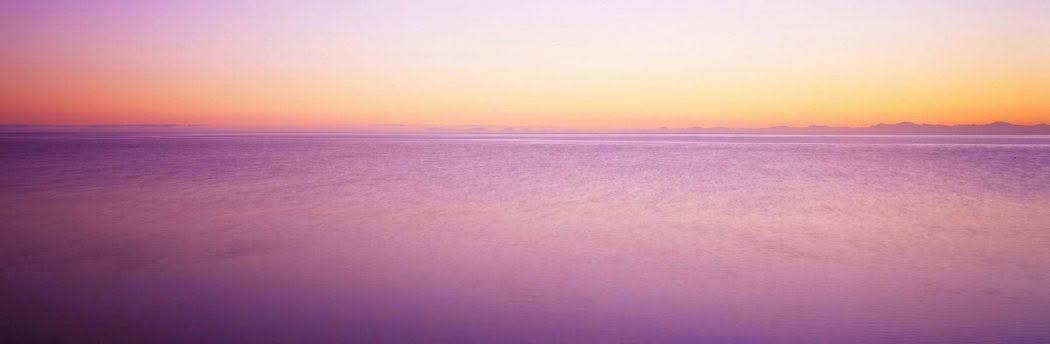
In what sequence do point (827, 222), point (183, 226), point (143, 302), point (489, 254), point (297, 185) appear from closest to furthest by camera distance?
point (143, 302) < point (489, 254) < point (183, 226) < point (827, 222) < point (297, 185)

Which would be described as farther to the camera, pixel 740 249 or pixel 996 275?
pixel 740 249

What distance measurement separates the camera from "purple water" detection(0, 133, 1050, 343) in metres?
3.07

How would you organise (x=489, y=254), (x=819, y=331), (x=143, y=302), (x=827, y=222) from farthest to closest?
(x=827, y=222) → (x=489, y=254) → (x=143, y=302) → (x=819, y=331)

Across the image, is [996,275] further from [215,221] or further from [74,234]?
[74,234]

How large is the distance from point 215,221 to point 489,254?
3.71 m

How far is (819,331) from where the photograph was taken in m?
3.04

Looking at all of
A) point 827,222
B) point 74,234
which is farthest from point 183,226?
point 827,222

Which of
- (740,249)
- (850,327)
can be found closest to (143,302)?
(850,327)

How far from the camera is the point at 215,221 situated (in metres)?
6.35

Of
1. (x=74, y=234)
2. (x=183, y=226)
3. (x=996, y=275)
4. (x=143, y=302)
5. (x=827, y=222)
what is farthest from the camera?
(x=827, y=222)

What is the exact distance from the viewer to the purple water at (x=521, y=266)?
3.07 metres

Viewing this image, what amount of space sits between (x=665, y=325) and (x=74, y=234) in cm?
594

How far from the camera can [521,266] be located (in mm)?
4410

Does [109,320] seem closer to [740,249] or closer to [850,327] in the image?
[850,327]
